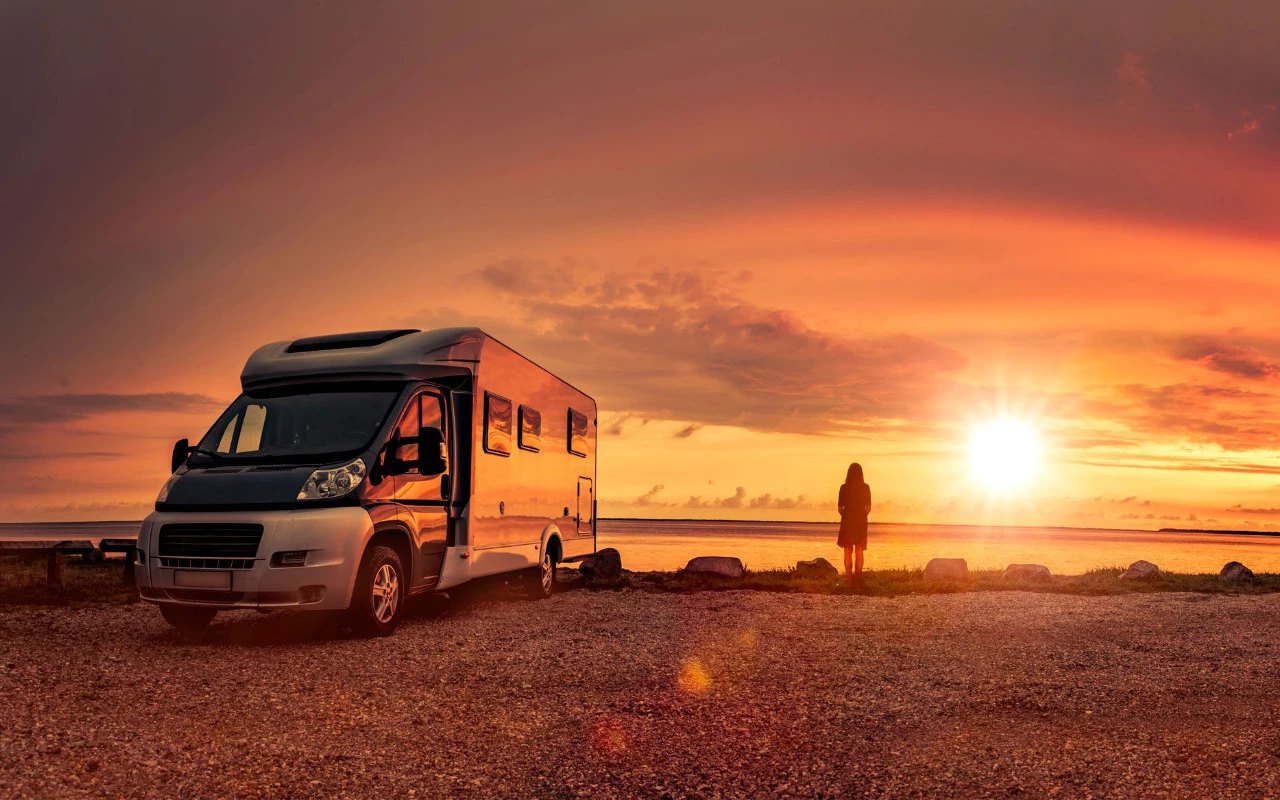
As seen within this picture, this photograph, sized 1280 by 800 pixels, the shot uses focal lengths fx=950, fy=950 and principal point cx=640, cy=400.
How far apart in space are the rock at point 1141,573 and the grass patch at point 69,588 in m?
20.2

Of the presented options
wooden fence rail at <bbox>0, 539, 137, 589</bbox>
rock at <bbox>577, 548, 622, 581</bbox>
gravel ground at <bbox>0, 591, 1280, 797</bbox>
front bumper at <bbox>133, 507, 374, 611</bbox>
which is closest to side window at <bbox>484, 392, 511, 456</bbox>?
gravel ground at <bbox>0, 591, 1280, 797</bbox>

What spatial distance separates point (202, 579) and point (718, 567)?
11694mm

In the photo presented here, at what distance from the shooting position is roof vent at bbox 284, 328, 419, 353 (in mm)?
12672

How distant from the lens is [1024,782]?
6301 millimetres

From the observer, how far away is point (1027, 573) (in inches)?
839

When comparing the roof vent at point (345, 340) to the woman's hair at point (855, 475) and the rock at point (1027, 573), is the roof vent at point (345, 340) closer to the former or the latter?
the woman's hair at point (855, 475)

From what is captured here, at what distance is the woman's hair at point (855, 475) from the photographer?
18703mm

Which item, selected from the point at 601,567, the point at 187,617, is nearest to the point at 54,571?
the point at 187,617

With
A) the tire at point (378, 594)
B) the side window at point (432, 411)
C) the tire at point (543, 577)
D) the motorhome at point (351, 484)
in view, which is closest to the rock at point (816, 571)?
the tire at point (543, 577)

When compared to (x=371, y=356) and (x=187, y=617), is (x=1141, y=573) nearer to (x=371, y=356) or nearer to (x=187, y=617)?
(x=371, y=356)

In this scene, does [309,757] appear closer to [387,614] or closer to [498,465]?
[387,614]

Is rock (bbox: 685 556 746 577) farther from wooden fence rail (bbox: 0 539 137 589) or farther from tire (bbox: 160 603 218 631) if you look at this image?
wooden fence rail (bbox: 0 539 137 589)

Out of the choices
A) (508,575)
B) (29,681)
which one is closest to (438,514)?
(508,575)

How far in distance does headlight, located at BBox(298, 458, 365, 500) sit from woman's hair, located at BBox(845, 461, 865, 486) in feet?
35.4
